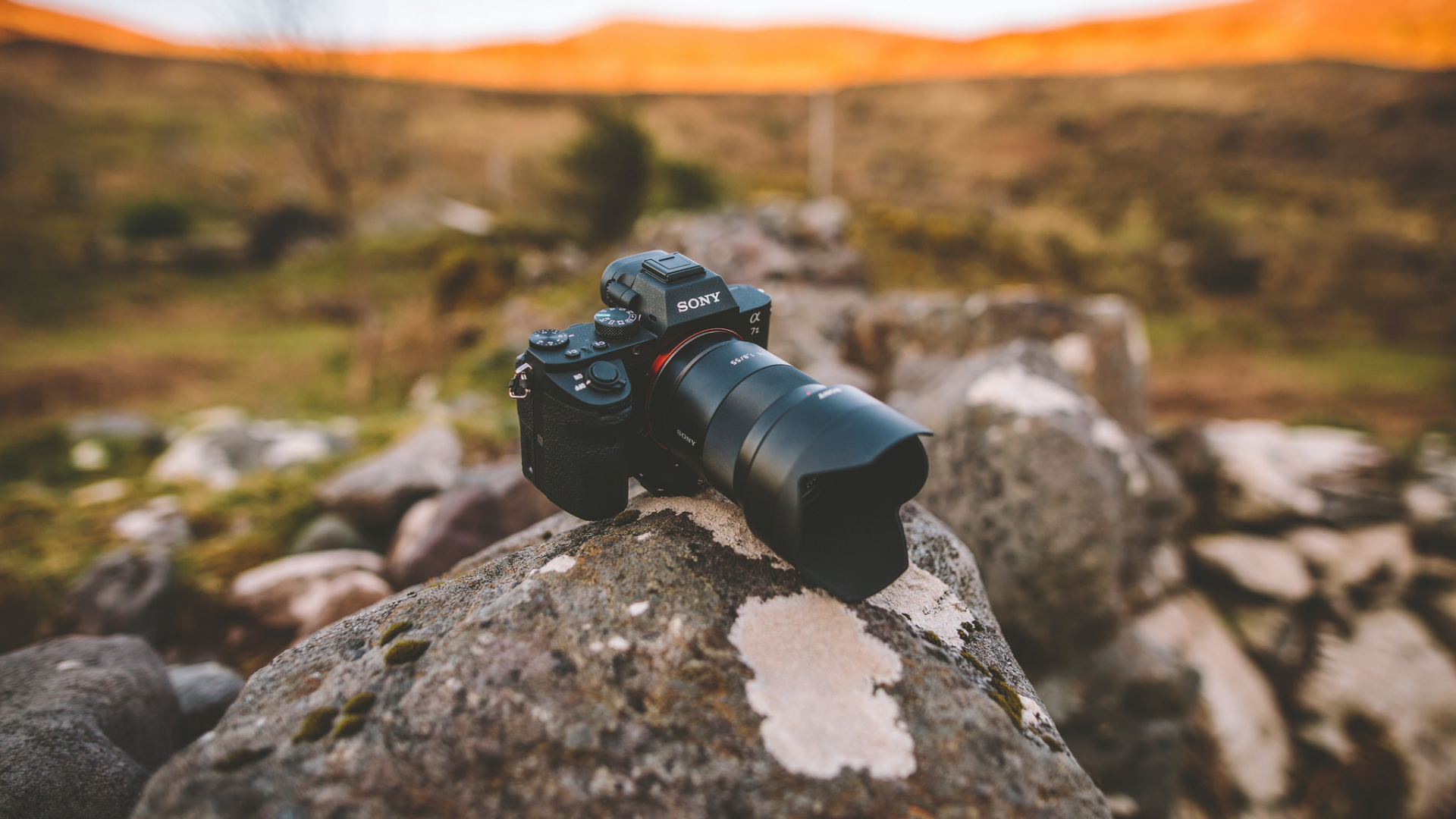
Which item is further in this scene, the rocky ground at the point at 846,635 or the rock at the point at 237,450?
the rock at the point at 237,450

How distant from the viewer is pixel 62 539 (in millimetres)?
4074

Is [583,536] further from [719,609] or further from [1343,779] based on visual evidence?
[1343,779]

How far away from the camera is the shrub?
48.7ft

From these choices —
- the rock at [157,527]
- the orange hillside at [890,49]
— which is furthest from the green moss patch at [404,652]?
the orange hillside at [890,49]

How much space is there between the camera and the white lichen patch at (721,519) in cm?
184

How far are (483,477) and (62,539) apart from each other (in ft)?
8.45

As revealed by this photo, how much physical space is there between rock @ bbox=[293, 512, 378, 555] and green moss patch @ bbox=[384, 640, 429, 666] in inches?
105

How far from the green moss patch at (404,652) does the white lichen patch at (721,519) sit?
2.23 feet

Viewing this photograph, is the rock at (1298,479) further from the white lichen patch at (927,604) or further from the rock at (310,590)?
the rock at (310,590)

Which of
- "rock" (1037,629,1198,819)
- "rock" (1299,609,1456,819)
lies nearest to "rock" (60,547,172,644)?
"rock" (1037,629,1198,819)

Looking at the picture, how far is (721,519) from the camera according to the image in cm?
195

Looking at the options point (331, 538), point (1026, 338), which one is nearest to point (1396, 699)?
point (1026, 338)

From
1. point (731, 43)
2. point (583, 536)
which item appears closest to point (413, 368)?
point (583, 536)

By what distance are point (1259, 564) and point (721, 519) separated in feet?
13.8
